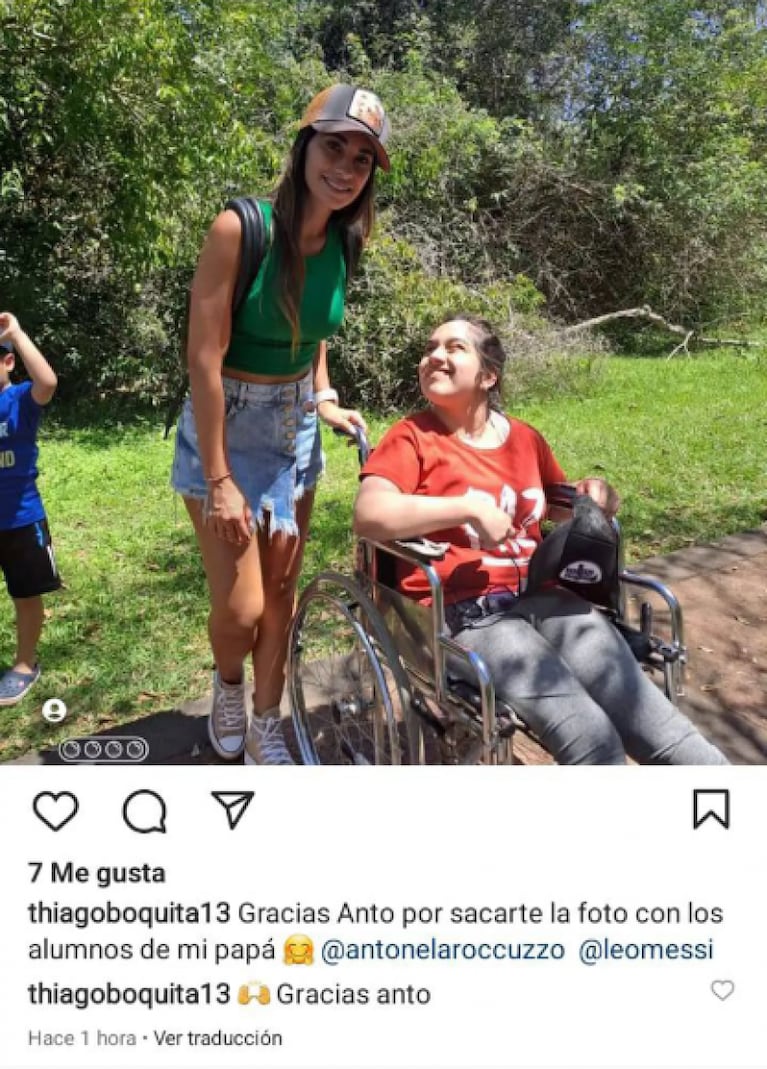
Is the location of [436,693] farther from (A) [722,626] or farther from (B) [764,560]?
(B) [764,560]

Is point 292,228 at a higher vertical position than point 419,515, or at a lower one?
higher

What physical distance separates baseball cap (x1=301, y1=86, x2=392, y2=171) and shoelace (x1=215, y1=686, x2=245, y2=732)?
4.68 feet

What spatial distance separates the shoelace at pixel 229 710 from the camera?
2631 millimetres

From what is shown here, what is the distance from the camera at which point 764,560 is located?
14.8 ft

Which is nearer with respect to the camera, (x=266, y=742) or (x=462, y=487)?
(x=462, y=487)

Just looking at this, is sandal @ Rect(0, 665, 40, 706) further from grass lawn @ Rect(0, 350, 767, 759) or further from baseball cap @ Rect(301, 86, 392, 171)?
baseball cap @ Rect(301, 86, 392, 171)

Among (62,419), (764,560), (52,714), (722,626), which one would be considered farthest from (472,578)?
(62,419)

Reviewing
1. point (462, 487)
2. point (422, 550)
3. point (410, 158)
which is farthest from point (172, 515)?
point (410, 158)

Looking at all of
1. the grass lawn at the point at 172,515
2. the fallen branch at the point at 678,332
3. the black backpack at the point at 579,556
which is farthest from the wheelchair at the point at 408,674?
the fallen branch at the point at 678,332

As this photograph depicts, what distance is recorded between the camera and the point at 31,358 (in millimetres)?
2793

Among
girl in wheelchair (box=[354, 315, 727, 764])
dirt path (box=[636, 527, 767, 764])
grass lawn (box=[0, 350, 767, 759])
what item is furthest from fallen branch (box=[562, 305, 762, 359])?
girl in wheelchair (box=[354, 315, 727, 764])

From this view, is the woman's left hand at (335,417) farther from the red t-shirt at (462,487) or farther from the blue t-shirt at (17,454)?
the blue t-shirt at (17,454)
